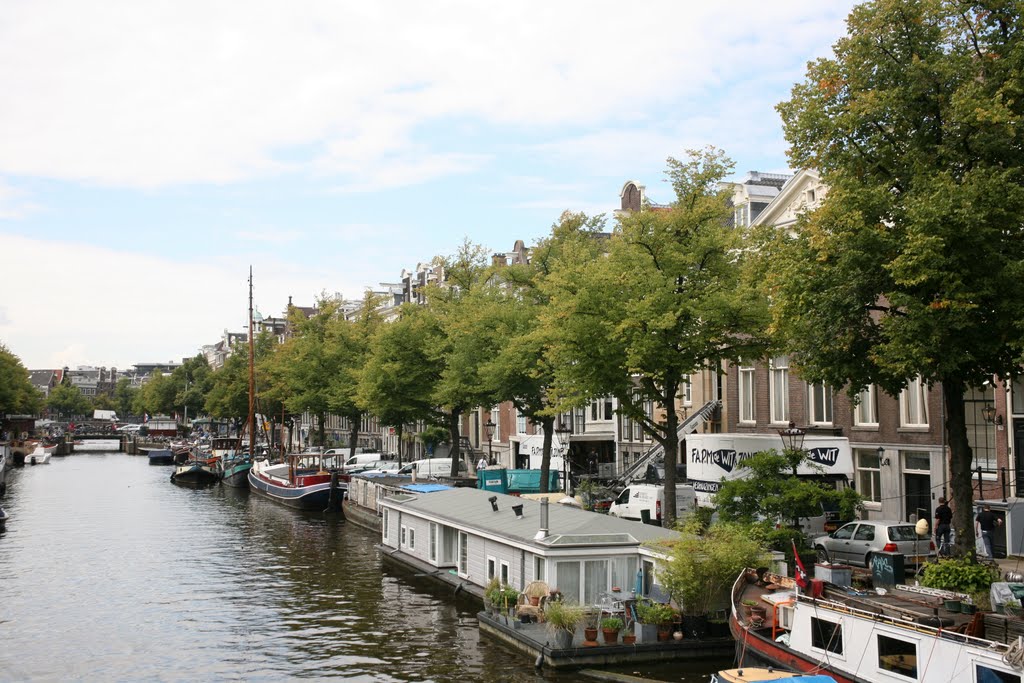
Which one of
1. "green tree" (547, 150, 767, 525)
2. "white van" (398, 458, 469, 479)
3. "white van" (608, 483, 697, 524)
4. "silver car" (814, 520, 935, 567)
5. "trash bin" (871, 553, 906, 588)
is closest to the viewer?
"trash bin" (871, 553, 906, 588)

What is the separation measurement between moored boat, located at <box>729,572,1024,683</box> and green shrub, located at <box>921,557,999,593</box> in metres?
0.46

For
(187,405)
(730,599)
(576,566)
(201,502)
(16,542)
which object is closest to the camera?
(730,599)

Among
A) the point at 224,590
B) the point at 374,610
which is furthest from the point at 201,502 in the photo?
the point at 374,610

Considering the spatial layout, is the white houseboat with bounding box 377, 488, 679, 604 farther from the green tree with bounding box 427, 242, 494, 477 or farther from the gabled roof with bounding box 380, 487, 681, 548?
the green tree with bounding box 427, 242, 494, 477

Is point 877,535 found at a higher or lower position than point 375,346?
lower

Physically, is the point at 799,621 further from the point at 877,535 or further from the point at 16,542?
the point at 16,542

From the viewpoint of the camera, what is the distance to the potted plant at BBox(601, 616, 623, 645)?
Result: 25.4 m

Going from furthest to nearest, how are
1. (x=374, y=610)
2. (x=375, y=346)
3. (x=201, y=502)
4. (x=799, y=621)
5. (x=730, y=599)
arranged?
1. (x=201, y=502)
2. (x=375, y=346)
3. (x=374, y=610)
4. (x=730, y=599)
5. (x=799, y=621)

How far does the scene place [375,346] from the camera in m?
71.1

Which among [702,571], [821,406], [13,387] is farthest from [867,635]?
[13,387]

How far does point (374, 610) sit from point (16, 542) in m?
27.3

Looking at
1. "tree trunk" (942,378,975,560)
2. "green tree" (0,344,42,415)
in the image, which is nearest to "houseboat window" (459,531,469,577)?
"tree trunk" (942,378,975,560)

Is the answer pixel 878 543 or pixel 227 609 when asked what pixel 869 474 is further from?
pixel 227 609

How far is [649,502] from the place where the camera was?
41156 millimetres
